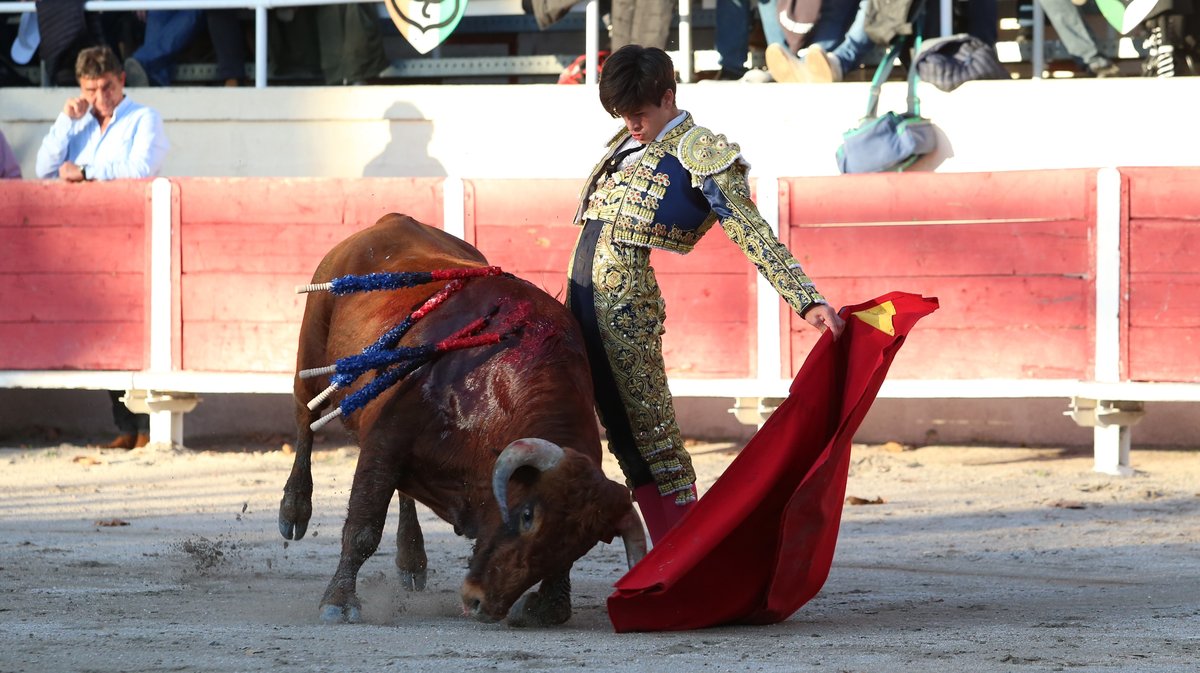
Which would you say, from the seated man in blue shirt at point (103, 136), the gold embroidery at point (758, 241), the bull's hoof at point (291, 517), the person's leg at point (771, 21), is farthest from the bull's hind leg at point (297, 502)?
the person's leg at point (771, 21)

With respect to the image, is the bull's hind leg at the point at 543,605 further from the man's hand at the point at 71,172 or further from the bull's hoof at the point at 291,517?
the man's hand at the point at 71,172

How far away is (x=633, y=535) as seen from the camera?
10.4ft

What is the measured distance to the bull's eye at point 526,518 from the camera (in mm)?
3117

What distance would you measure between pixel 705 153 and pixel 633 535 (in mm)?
806

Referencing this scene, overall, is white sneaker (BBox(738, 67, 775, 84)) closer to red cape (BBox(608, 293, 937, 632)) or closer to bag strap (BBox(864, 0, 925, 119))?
bag strap (BBox(864, 0, 925, 119))

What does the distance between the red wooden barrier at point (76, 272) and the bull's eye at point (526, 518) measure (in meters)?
4.07

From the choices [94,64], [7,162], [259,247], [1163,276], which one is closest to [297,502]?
[259,247]

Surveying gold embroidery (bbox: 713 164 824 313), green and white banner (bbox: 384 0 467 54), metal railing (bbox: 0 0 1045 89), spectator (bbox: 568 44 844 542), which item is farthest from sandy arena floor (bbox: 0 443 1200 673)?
green and white banner (bbox: 384 0 467 54)

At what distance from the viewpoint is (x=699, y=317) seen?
646 cm

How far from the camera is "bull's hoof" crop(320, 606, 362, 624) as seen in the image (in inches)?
131

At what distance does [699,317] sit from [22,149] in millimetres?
3535

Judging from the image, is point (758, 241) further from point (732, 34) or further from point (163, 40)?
point (163, 40)

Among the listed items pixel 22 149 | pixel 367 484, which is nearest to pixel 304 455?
pixel 367 484

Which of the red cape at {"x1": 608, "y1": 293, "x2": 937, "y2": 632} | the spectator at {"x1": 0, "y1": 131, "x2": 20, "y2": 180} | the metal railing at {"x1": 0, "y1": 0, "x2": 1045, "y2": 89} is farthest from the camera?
the spectator at {"x1": 0, "y1": 131, "x2": 20, "y2": 180}
